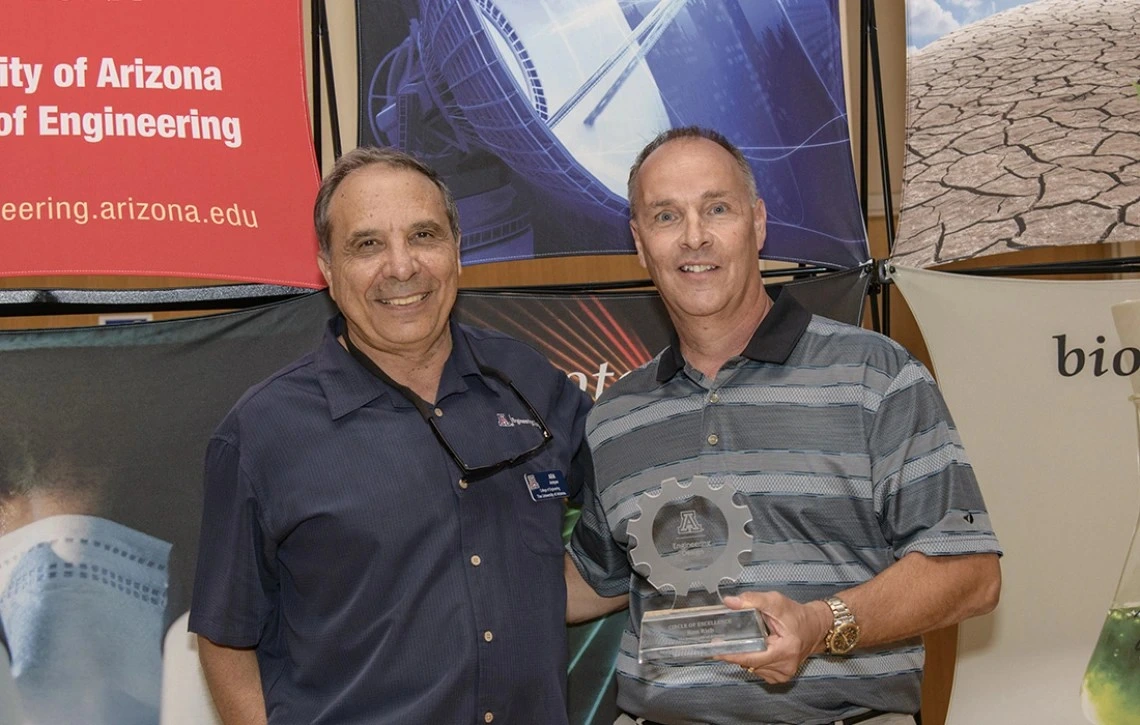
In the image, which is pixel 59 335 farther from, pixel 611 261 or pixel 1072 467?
pixel 1072 467

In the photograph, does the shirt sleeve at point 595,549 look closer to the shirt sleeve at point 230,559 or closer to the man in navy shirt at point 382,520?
the man in navy shirt at point 382,520

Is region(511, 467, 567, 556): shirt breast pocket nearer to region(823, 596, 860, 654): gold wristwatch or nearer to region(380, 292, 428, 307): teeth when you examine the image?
region(380, 292, 428, 307): teeth

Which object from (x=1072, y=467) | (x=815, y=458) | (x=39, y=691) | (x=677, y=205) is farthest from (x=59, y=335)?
(x=1072, y=467)

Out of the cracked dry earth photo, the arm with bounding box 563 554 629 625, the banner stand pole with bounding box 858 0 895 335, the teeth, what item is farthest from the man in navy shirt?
the cracked dry earth photo

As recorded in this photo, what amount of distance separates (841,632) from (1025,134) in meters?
1.57

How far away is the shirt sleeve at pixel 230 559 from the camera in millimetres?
1796

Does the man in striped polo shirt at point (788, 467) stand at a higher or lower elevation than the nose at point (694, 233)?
lower

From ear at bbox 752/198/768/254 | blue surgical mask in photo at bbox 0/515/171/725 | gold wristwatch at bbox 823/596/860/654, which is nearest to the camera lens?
gold wristwatch at bbox 823/596/860/654

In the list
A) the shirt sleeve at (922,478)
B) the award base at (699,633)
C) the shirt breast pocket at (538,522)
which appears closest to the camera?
the award base at (699,633)

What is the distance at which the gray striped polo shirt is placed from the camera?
1.72 m

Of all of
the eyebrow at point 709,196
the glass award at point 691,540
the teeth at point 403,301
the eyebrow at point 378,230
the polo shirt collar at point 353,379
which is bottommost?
the glass award at point 691,540

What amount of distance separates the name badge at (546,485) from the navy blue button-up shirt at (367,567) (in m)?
0.05

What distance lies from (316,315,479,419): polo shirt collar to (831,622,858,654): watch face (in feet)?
2.43

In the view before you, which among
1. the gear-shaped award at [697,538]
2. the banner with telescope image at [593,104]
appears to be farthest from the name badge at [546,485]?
the banner with telescope image at [593,104]
